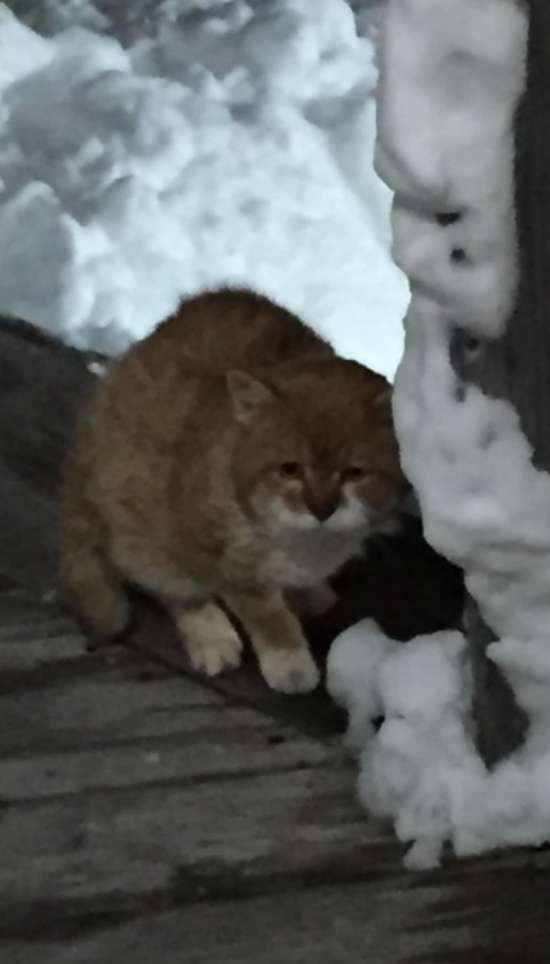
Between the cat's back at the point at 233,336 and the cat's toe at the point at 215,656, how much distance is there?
272 millimetres

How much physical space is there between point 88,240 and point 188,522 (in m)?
0.77

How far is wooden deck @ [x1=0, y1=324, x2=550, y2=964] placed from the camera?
1.20 metres

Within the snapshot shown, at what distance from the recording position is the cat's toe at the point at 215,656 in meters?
1.43

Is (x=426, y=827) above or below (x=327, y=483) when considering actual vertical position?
below

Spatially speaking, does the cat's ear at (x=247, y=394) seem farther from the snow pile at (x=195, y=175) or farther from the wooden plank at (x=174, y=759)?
the snow pile at (x=195, y=175)

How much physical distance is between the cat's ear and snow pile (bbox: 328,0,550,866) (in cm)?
26

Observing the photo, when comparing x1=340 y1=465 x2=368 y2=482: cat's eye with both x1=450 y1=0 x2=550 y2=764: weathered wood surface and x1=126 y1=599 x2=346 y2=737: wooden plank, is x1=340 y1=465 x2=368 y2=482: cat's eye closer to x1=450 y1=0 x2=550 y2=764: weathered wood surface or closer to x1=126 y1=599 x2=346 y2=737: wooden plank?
x1=126 y1=599 x2=346 y2=737: wooden plank

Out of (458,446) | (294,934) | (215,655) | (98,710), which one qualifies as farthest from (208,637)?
(458,446)

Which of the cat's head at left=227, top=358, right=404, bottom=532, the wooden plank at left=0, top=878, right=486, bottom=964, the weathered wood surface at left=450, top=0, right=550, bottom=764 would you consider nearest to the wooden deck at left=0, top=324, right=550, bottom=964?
the wooden plank at left=0, top=878, right=486, bottom=964

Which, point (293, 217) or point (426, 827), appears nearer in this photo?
point (426, 827)

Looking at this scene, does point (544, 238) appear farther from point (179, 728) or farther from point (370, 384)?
point (179, 728)

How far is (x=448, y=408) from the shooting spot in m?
0.98

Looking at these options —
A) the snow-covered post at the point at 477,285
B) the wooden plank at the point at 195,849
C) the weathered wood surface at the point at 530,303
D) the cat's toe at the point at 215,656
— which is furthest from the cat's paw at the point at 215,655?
the weathered wood surface at the point at 530,303

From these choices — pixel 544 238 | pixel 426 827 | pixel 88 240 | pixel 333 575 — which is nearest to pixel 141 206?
pixel 88 240
